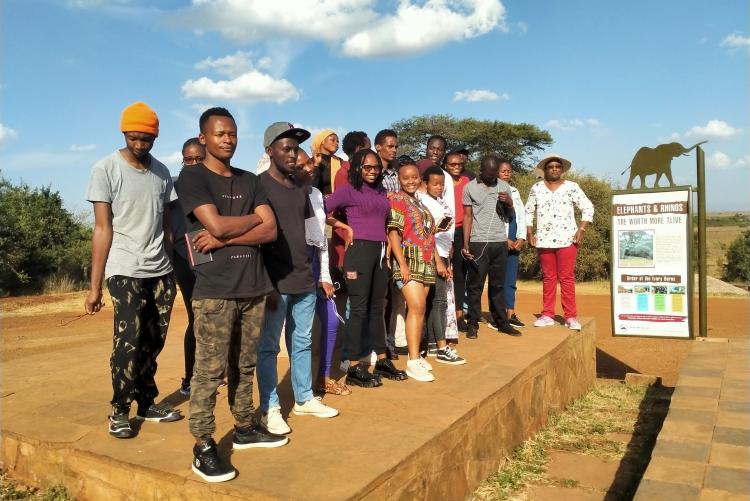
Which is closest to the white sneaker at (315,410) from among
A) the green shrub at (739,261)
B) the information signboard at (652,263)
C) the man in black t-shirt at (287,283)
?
the man in black t-shirt at (287,283)

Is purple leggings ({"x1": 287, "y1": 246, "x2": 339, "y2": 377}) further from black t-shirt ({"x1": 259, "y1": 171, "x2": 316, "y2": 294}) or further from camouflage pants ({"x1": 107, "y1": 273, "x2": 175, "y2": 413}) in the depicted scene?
camouflage pants ({"x1": 107, "y1": 273, "x2": 175, "y2": 413})

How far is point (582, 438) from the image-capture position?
195 inches

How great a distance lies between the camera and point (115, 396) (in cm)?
318

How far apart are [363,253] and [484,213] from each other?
2.14m

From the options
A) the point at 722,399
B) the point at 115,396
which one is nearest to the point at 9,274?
the point at 115,396

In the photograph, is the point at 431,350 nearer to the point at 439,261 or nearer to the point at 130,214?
the point at 439,261

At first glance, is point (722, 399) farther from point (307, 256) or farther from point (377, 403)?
point (307, 256)

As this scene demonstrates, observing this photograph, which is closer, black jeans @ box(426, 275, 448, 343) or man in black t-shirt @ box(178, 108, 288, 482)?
man in black t-shirt @ box(178, 108, 288, 482)

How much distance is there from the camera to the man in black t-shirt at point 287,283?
3.21m

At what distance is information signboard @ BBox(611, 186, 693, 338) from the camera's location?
6.64 meters

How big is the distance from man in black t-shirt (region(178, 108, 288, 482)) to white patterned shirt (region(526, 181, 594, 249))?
391 cm

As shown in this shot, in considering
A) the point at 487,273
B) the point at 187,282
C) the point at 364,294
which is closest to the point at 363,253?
the point at 364,294

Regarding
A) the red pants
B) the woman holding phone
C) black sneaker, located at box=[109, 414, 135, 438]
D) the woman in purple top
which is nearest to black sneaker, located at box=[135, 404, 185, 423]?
black sneaker, located at box=[109, 414, 135, 438]

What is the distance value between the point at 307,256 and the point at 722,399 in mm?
3303
